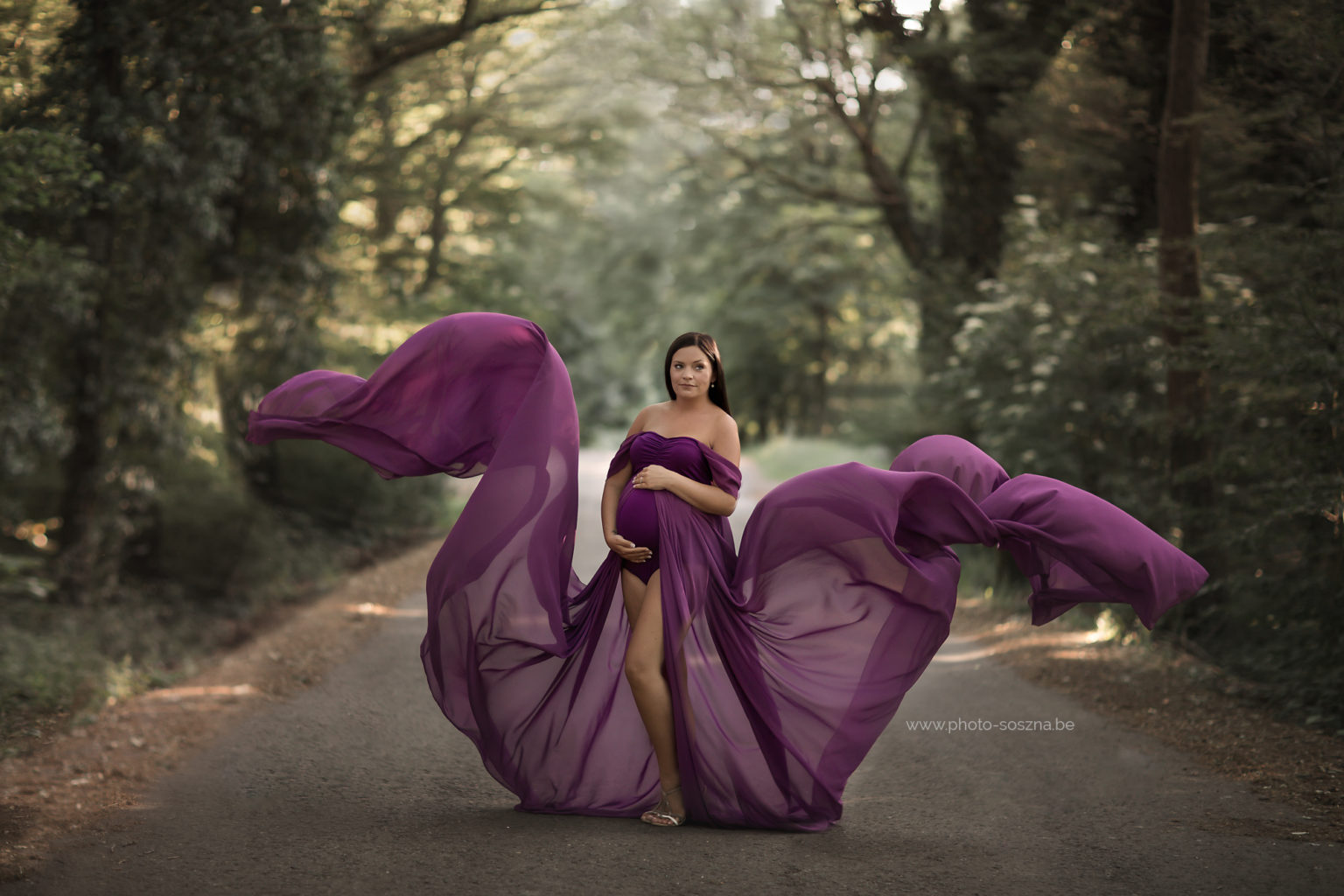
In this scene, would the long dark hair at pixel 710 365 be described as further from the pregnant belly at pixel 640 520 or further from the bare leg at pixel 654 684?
the bare leg at pixel 654 684

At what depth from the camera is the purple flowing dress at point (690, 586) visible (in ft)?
17.1

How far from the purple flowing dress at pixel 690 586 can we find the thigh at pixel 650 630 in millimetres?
63

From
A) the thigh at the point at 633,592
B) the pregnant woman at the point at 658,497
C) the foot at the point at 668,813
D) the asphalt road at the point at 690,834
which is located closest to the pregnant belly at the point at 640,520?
the pregnant woman at the point at 658,497

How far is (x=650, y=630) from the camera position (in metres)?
5.19

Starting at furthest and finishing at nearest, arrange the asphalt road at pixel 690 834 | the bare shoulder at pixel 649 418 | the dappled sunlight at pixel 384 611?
the dappled sunlight at pixel 384 611, the bare shoulder at pixel 649 418, the asphalt road at pixel 690 834

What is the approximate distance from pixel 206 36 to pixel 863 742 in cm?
968

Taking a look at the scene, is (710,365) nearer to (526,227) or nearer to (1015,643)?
(1015,643)

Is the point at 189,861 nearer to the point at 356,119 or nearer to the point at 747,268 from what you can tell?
the point at 356,119

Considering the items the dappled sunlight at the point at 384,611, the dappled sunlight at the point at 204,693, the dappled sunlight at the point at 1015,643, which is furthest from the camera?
the dappled sunlight at the point at 384,611

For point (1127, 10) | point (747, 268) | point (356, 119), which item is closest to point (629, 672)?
point (1127, 10)

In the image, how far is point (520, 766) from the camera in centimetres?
539

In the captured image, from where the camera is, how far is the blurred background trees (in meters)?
8.67

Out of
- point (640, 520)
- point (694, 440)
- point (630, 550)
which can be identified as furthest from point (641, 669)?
→ point (694, 440)

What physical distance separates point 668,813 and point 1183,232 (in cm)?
776
